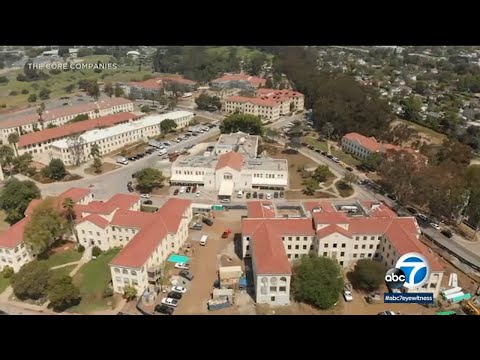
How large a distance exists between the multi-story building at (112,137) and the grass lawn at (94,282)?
745 inches

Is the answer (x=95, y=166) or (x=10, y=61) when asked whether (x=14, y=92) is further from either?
(x=95, y=166)

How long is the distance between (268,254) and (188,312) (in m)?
5.66

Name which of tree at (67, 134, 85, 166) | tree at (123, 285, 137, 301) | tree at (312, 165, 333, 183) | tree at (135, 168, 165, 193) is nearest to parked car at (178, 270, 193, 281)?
tree at (123, 285, 137, 301)

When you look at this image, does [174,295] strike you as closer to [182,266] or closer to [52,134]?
[182,266]

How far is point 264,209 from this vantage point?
91.3 feet

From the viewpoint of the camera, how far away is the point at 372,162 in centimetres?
3966

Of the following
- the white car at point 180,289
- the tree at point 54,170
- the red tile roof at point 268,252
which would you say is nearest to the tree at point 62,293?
the white car at point 180,289

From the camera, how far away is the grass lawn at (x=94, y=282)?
73.5 feet

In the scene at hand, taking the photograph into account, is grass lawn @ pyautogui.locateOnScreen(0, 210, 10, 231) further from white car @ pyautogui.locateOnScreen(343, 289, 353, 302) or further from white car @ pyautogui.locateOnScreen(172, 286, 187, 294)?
white car @ pyautogui.locateOnScreen(343, 289, 353, 302)

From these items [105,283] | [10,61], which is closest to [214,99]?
[105,283]

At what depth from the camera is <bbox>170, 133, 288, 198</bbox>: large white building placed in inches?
1387

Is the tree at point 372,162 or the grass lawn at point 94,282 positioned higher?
the tree at point 372,162

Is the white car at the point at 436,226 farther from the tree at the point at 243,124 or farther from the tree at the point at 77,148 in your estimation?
the tree at the point at 77,148

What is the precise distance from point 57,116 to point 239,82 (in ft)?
109
